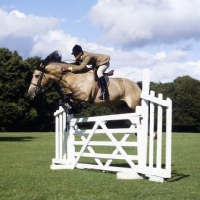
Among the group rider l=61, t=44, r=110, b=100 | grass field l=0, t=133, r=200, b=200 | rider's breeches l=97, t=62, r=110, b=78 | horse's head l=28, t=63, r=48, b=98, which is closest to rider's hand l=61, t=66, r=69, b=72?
rider l=61, t=44, r=110, b=100

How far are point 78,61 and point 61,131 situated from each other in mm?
2036

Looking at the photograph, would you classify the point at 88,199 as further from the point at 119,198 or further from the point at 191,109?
the point at 191,109

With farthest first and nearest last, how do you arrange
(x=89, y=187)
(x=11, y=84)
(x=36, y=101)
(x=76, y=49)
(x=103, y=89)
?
1. (x=36, y=101)
2. (x=11, y=84)
3. (x=76, y=49)
4. (x=103, y=89)
5. (x=89, y=187)

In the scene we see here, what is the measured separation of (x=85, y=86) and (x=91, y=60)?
2.02 ft

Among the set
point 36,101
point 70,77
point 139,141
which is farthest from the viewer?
point 36,101

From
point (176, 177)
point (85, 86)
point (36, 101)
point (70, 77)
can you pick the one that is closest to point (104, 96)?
point (85, 86)

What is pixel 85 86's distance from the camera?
9781 mm

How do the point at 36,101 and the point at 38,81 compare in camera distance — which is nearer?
the point at 38,81

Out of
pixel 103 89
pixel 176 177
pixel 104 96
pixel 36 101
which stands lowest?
pixel 176 177

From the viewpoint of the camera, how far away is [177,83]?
256ft

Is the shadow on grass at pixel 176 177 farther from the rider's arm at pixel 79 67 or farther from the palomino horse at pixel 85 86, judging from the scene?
the rider's arm at pixel 79 67

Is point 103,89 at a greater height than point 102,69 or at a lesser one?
lesser

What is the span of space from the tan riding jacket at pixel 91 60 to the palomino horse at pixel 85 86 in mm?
186

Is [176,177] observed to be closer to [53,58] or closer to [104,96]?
[104,96]
